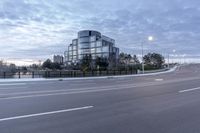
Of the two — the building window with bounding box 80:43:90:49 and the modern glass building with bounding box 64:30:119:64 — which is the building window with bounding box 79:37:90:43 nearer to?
the modern glass building with bounding box 64:30:119:64

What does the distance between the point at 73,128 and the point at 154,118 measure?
262 cm

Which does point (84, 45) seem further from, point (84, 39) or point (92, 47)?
point (92, 47)

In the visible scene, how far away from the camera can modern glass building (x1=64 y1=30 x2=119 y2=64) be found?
86.9 m

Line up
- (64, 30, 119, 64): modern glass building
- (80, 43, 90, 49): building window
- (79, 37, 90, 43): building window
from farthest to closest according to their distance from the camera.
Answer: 1. (79, 37, 90, 43): building window
2. (80, 43, 90, 49): building window
3. (64, 30, 119, 64): modern glass building

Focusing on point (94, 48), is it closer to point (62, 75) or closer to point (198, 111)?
point (62, 75)

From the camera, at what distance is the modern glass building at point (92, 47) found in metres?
86.9

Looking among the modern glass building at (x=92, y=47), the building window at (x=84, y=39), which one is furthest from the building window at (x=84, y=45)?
the building window at (x=84, y=39)

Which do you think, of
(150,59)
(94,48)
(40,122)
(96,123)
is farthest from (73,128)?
(150,59)

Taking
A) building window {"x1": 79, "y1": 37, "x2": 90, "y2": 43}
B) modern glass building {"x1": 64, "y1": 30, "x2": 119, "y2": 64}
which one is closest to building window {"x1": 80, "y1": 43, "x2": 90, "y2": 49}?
modern glass building {"x1": 64, "y1": 30, "x2": 119, "y2": 64}

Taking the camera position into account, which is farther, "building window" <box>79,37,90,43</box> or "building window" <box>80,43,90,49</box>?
"building window" <box>79,37,90,43</box>

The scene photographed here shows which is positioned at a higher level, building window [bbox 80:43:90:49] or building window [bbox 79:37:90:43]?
building window [bbox 79:37:90:43]

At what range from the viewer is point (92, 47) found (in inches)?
3698

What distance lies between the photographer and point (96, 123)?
5.90 metres

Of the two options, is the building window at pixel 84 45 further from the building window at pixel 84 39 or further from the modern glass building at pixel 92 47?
the building window at pixel 84 39
